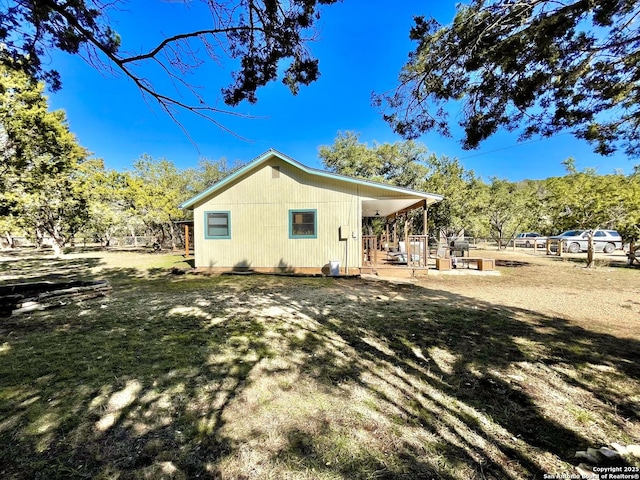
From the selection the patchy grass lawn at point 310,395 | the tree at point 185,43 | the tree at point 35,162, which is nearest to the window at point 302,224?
the patchy grass lawn at point 310,395

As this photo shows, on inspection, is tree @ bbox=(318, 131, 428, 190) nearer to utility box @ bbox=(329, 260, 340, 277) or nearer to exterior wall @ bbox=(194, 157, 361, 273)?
exterior wall @ bbox=(194, 157, 361, 273)

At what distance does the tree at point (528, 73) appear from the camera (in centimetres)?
405

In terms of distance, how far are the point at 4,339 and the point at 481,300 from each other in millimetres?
8353

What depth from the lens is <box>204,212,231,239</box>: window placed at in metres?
11.1

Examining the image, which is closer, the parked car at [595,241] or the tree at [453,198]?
the parked car at [595,241]

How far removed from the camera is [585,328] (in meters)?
4.42

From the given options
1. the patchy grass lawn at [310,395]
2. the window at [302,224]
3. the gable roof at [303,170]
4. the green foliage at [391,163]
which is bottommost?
the patchy grass lawn at [310,395]

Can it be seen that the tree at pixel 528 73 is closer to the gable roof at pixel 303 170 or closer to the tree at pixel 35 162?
the gable roof at pixel 303 170

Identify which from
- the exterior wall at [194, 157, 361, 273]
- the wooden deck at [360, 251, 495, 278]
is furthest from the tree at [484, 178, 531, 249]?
the exterior wall at [194, 157, 361, 273]

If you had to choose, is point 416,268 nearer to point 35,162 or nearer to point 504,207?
point 504,207

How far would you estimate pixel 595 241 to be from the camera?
17094 mm

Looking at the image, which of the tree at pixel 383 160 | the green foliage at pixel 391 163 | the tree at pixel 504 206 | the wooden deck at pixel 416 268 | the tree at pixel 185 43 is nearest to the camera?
the tree at pixel 185 43

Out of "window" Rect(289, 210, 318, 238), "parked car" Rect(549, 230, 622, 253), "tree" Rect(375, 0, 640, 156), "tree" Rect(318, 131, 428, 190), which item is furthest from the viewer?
"tree" Rect(318, 131, 428, 190)

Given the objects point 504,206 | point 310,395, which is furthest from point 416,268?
point 504,206
